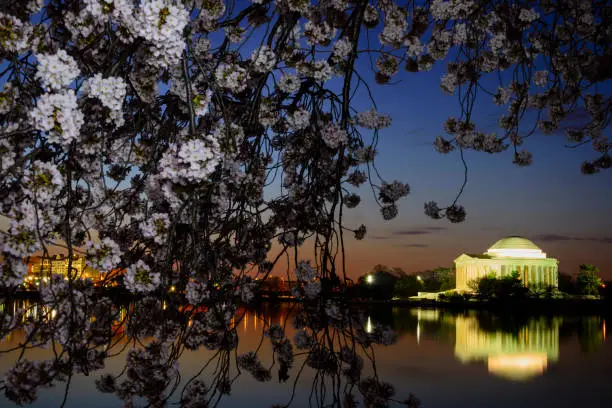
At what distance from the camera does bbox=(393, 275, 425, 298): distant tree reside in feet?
213

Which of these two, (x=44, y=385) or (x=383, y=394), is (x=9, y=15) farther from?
(x=383, y=394)

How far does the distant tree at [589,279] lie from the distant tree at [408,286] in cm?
1637

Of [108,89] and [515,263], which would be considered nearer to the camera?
[108,89]

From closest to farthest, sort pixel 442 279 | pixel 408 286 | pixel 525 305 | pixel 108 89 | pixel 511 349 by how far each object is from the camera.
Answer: pixel 108 89
pixel 511 349
pixel 525 305
pixel 408 286
pixel 442 279

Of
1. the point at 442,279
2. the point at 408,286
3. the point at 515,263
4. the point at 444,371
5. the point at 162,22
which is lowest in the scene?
the point at 444,371

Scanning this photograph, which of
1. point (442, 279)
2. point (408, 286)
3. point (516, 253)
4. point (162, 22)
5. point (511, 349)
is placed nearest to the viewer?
point (162, 22)

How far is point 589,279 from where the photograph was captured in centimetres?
6162

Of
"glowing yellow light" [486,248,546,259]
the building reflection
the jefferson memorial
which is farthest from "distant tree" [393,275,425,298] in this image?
the building reflection

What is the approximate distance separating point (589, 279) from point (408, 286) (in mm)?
18311

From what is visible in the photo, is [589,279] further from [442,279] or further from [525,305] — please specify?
[525,305]

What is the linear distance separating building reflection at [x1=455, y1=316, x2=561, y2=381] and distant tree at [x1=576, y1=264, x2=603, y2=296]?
41.2 meters

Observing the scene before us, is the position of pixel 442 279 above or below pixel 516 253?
below

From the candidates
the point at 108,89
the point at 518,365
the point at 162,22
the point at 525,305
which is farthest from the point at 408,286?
the point at 162,22

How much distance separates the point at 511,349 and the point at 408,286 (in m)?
50.6
